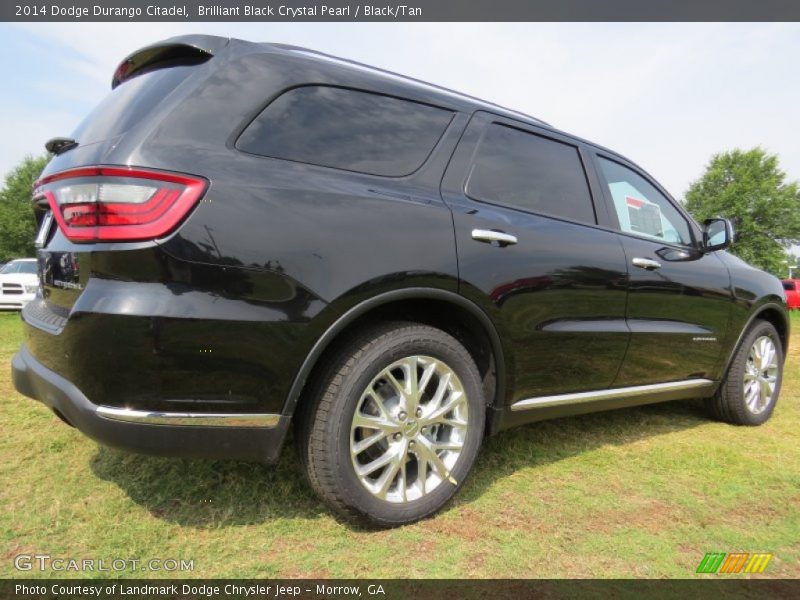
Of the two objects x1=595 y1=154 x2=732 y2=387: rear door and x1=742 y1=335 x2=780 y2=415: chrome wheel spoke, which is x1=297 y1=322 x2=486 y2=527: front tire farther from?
x1=742 y1=335 x2=780 y2=415: chrome wheel spoke

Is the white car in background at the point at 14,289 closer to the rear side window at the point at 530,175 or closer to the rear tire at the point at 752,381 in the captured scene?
the rear side window at the point at 530,175

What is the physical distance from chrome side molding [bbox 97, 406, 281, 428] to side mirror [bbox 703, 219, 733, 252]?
3.10 m

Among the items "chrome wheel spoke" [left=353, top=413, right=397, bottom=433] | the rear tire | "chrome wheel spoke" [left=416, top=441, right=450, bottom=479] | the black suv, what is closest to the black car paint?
the black suv

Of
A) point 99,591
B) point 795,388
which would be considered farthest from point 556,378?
point 795,388

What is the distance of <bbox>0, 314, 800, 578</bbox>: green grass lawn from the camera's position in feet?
6.31

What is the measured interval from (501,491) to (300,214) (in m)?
1.56

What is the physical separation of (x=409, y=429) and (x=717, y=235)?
278 cm

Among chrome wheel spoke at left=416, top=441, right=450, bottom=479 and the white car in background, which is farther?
the white car in background

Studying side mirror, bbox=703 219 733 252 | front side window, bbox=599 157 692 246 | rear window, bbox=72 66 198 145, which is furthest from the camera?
side mirror, bbox=703 219 733 252

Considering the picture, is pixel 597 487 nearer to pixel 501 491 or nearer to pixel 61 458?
pixel 501 491

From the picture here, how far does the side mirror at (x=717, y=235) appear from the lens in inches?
144

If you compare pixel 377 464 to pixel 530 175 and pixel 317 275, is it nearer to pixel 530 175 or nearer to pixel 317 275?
pixel 317 275

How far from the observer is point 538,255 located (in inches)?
99.3

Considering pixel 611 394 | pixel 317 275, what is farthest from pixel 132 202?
pixel 611 394
